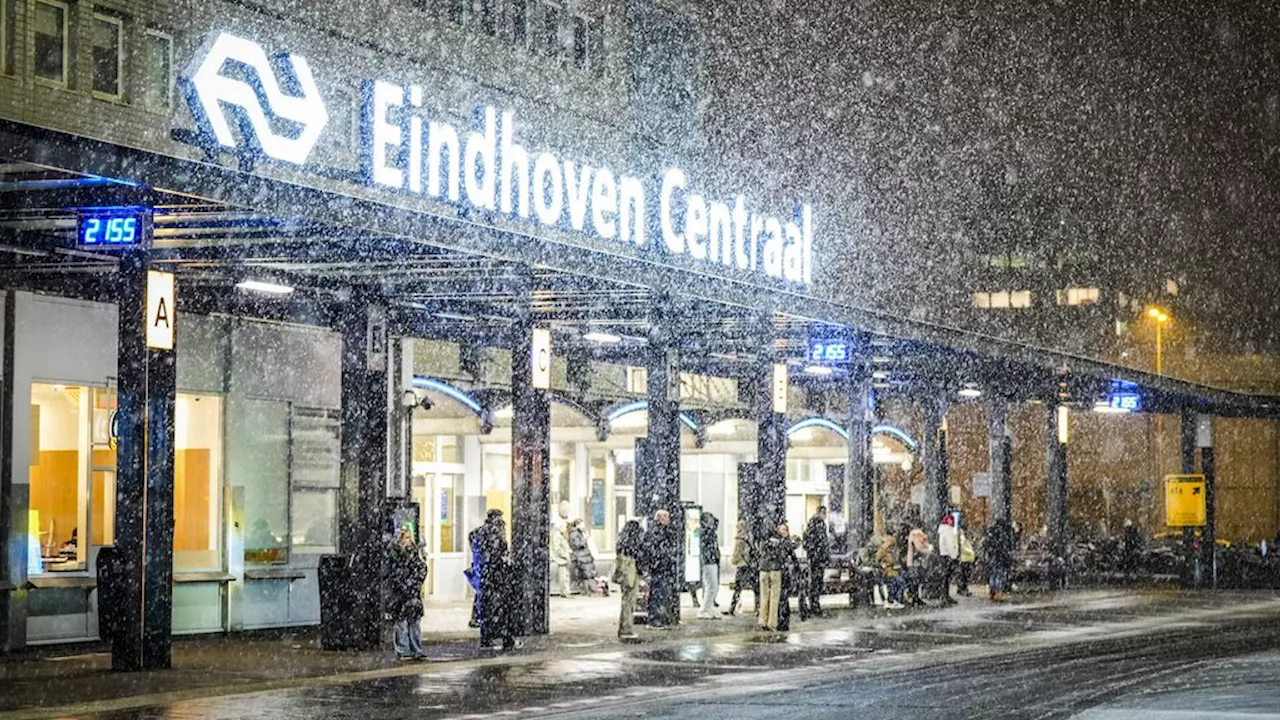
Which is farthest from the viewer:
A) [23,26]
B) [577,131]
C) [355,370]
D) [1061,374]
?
[577,131]

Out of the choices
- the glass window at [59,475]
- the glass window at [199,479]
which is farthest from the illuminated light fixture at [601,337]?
the glass window at [59,475]

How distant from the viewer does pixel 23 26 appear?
34.8 m

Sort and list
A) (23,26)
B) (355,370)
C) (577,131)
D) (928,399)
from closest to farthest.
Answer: (355,370) < (23,26) < (928,399) < (577,131)

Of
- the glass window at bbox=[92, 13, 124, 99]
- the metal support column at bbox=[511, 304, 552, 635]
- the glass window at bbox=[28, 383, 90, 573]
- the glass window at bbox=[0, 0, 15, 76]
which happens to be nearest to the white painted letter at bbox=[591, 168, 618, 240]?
the metal support column at bbox=[511, 304, 552, 635]

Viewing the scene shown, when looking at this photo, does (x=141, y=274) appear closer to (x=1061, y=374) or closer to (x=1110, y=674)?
(x=1110, y=674)

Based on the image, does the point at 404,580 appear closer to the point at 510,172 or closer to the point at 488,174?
the point at 488,174

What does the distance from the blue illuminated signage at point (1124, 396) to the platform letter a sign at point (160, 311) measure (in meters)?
27.9

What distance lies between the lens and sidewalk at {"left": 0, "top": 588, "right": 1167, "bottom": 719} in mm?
18391

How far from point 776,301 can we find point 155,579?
10.9m

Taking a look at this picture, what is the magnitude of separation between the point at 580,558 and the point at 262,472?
13.0 m

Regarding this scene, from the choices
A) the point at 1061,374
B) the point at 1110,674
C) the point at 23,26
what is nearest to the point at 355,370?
the point at 1110,674

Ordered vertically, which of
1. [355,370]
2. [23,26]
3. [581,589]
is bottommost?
[581,589]

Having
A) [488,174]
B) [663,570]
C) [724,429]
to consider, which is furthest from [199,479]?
[724,429]

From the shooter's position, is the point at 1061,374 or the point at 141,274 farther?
the point at 1061,374
